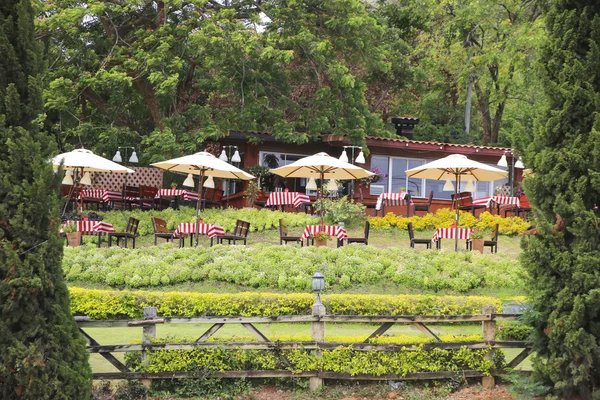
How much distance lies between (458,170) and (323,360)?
30.8 feet

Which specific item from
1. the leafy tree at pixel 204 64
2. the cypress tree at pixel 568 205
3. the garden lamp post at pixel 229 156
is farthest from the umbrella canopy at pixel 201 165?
the cypress tree at pixel 568 205

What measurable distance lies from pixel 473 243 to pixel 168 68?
33.9 ft

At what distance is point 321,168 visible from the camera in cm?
1672

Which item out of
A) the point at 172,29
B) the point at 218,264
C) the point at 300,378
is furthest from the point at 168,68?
the point at 300,378

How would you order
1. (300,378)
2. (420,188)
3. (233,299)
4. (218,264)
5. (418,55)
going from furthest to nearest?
(418,55)
(420,188)
(218,264)
(233,299)
(300,378)

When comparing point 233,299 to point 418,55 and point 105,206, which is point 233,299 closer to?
point 105,206

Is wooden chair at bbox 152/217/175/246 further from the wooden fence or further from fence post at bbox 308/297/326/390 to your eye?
fence post at bbox 308/297/326/390

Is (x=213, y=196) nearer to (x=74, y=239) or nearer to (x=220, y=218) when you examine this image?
(x=220, y=218)

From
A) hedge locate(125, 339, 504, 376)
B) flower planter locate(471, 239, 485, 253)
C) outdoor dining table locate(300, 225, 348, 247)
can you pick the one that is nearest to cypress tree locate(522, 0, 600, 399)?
hedge locate(125, 339, 504, 376)

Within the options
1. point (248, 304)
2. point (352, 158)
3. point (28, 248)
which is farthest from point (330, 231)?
point (28, 248)

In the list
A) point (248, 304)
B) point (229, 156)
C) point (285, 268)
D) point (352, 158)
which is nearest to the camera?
point (248, 304)

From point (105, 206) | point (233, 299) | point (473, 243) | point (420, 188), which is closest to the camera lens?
point (233, 299)

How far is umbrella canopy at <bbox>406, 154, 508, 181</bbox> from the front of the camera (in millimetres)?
15586

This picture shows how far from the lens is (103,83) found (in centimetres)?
1981
